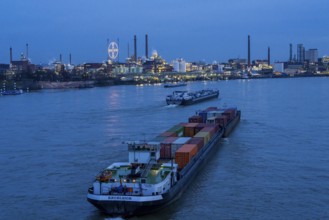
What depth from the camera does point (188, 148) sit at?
10555 millimetres

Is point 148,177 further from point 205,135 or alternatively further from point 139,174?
point 205,135

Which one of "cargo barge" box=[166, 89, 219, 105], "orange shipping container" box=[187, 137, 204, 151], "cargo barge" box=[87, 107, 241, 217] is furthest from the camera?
"cargo barge" box=[166, 89, 219, 105]

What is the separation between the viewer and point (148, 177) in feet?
27.4

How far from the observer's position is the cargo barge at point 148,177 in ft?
25.3

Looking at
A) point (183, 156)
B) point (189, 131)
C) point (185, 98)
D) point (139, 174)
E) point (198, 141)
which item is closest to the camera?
point (139, 174)

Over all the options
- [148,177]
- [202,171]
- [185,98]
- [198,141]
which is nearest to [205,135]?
[198,141]

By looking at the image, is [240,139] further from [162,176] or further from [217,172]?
[162,176]

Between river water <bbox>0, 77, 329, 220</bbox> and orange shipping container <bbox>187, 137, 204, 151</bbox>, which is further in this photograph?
orange shipping container <bbox>187, 137, 204, 151</bbox>

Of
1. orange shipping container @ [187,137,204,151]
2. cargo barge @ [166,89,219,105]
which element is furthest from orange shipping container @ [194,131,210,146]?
cargo barge @ [166,89,219,105]

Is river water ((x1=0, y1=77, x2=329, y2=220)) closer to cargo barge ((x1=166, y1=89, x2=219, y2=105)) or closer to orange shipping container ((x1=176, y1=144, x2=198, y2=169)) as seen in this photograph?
orange shipping container ((x1=176, y1=144, x2=198, y2=169))

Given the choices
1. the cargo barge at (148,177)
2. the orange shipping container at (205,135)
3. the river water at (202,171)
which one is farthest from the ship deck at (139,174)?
the orange shipping container at (205,135)

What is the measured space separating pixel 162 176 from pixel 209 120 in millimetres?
8391

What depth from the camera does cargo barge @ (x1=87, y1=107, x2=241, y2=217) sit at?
7.70 metres

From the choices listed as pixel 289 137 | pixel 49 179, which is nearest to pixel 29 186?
pixel 49 179
